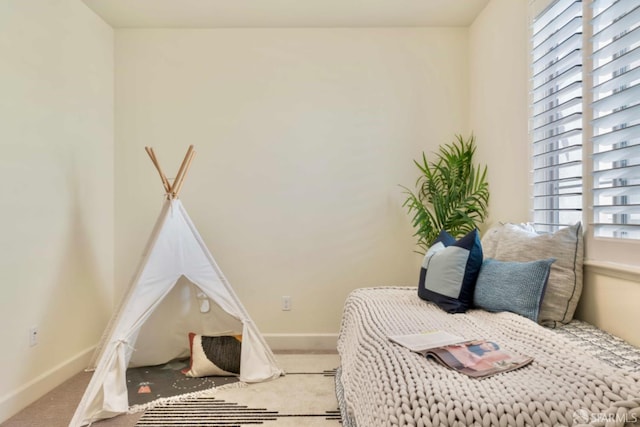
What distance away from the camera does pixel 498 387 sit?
A: 117cm

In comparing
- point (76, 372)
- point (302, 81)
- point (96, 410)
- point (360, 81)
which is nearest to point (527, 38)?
point (360, 81)

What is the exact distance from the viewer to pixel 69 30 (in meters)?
2.83

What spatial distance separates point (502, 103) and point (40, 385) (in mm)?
3421

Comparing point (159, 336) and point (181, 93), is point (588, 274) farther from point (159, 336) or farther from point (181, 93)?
point (181, 93)

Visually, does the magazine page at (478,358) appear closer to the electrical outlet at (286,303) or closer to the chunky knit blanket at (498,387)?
the chunky knit blanket at (498,387)

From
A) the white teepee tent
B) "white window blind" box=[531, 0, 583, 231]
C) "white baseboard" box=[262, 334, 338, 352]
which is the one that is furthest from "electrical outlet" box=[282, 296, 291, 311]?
"white window blind" box=[531, 0, 583, 231]

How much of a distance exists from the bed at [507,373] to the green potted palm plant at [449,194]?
805mm

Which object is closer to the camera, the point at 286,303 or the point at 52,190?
the point at 52,190

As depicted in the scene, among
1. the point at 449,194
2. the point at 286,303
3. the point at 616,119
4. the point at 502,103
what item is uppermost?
the point at 502,103

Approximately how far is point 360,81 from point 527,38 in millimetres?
1348

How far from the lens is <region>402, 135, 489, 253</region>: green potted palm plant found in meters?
3.02

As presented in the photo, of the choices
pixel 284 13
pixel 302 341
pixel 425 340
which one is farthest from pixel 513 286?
pixel 284 13

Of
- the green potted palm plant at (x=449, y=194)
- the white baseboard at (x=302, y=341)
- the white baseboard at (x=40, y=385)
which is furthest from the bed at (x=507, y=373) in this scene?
the white baseboard at (x=40, y=385)

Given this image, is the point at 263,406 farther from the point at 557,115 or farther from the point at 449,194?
the point at 557,115
